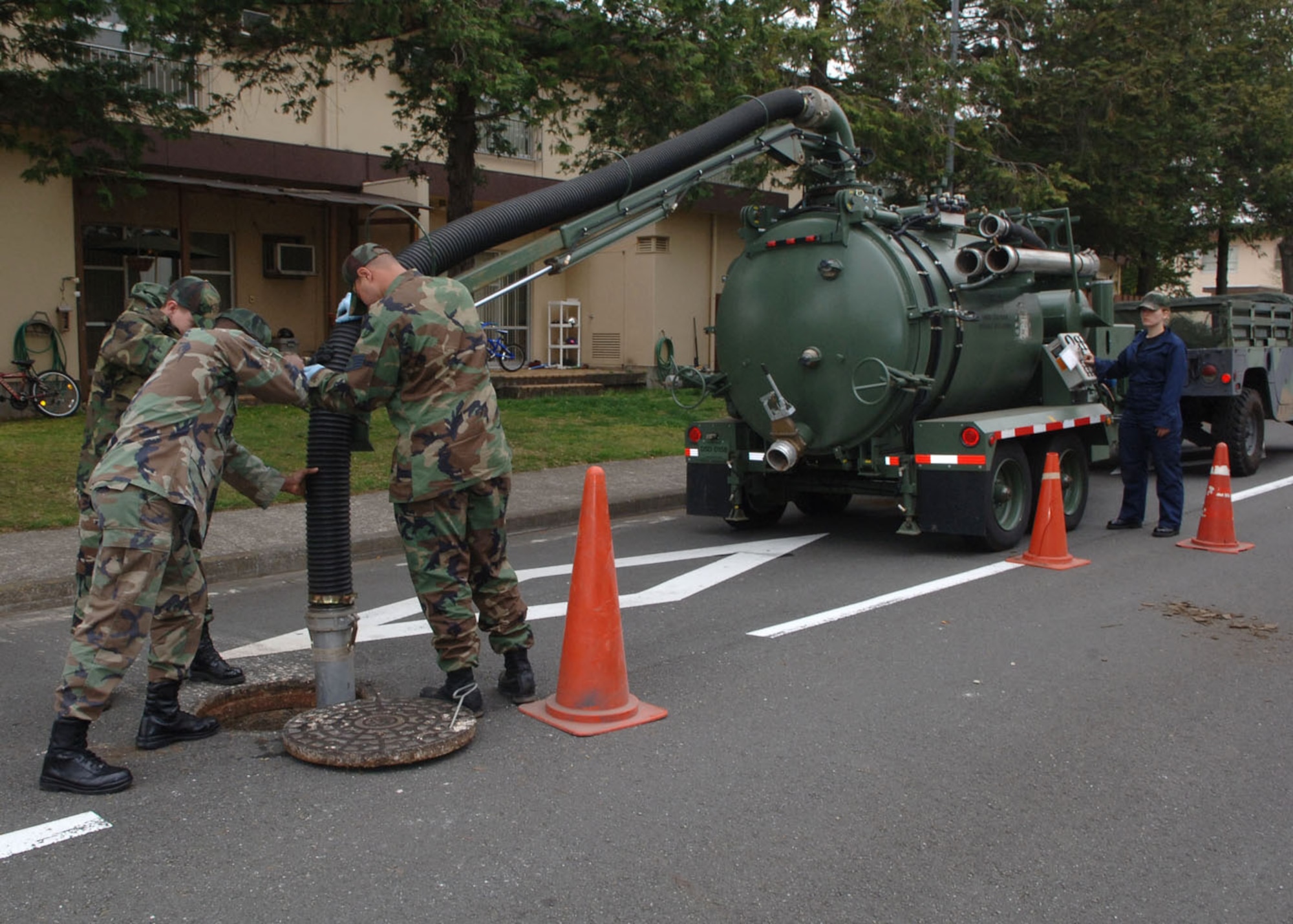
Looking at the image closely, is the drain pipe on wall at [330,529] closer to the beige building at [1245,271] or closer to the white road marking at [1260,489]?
the white road marking at [1260,489]

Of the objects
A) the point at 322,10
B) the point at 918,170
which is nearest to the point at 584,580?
the point at 322,10

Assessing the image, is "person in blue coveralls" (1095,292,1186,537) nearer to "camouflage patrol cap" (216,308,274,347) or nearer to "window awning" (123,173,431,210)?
"camouflage patrol cap" (216,308,274,347)

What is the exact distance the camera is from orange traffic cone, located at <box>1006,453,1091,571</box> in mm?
8414

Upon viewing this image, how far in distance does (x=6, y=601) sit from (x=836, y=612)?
510 centimetres

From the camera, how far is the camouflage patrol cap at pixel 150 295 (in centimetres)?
543

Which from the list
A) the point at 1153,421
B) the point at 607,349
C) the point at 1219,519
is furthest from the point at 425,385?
the point at 607,349

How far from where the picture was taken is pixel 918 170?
18422 mm

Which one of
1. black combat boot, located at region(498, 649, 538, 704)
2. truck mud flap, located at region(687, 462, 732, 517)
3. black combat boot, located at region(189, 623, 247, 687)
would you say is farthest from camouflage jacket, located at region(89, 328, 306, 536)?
truck mud flap, located at region(687, 462, 732, 517)

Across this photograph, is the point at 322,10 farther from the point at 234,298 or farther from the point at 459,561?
the point at 459,561

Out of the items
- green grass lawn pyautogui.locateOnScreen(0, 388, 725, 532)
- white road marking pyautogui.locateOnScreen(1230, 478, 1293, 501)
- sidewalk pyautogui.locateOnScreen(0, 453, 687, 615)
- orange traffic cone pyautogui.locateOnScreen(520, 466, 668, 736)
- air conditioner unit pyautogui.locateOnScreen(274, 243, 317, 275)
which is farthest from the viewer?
air conditioner unit pyautogui.locateOnScreen(274, 243, 317, 275)

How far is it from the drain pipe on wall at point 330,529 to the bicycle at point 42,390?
12.7 metres

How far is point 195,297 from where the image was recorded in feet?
16.8

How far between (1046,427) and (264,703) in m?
6.47

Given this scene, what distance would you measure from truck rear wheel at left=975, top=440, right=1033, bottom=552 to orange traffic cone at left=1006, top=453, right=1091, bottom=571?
35 centimetres
